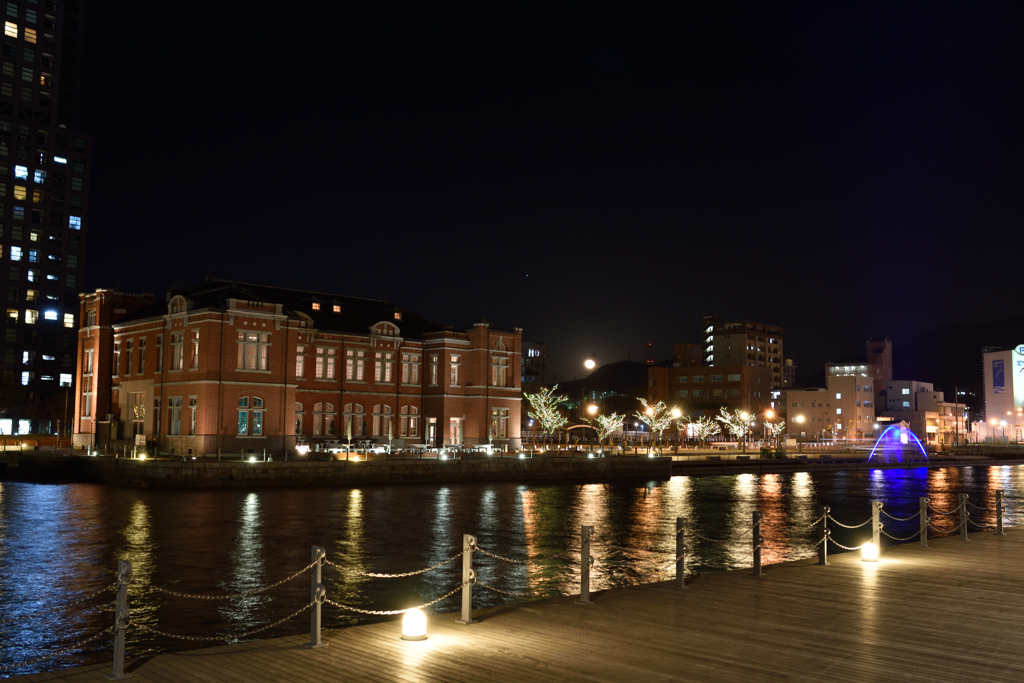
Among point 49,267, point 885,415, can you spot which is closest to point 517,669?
point 49,267

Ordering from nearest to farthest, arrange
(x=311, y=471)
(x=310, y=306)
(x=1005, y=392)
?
(x=311, y=471)
(x=310, y=306)
(x=1005, y=392)

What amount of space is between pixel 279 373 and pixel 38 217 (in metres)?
78.3

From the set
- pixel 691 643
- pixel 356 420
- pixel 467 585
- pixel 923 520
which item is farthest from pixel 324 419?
pixel 691 643

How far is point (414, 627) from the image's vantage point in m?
11.3

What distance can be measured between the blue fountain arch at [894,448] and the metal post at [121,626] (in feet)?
316

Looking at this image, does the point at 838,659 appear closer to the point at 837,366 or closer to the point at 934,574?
the point at 934,574

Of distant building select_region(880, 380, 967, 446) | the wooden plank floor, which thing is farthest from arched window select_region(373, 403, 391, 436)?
distant building select_region(880, 380, 967, 446)

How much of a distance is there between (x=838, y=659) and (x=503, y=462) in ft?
169

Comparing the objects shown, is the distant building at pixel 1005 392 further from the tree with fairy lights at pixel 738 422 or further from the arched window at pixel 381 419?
the arched window at pixel 381 419

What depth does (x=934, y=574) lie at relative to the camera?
17.0m

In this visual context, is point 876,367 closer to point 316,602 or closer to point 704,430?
point 704,430

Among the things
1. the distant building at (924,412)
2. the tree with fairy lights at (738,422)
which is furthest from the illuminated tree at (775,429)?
the distant building at (924,412)

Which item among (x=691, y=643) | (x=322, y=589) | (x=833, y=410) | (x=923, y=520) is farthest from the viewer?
(x=833, y=410)

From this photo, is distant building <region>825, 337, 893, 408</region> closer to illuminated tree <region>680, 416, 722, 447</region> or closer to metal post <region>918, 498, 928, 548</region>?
illuminated tree <region>680, 416, 722, 447</region>
